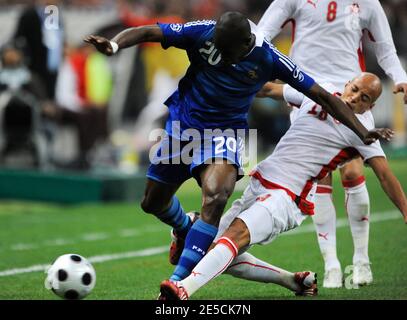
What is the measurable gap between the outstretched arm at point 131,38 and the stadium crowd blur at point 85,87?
29.2 feet

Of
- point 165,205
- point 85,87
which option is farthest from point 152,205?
point 85,87

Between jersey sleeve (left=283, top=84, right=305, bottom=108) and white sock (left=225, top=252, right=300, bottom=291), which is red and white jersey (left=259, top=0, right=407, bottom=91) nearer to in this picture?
jersey sleeve (left=283, top=84, right=305, bottom=108)

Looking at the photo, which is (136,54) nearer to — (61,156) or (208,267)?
(61,156)

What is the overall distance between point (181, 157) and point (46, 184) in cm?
775

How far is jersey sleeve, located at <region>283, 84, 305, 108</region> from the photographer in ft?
27.5

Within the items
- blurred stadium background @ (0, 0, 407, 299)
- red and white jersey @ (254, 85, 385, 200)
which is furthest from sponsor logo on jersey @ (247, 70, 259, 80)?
blurred stadium background @ (0, 0, 407, 299)

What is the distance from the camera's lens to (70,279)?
7.29 m

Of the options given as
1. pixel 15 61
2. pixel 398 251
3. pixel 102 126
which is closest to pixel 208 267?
pixel 398 251

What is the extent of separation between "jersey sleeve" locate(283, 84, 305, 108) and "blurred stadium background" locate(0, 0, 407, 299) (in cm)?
242

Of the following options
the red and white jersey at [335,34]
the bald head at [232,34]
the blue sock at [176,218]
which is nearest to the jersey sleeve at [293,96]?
the red and white jersey at [335,34]

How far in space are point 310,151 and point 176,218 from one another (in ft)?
4.25

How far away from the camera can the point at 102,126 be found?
62.0 ft

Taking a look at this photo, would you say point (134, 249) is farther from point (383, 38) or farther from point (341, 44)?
point (383, 38)

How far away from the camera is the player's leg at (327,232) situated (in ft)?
27.7
